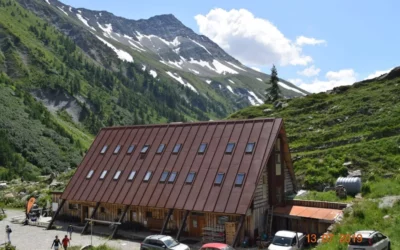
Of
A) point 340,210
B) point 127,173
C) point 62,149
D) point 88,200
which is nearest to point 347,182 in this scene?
point 340,210

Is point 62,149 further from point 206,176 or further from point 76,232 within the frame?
point 206,176

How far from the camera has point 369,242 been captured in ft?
76.9

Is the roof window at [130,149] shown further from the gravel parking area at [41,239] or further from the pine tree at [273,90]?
the pine tree at [273,90]

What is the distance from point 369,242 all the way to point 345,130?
140 feet

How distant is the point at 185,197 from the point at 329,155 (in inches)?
1023

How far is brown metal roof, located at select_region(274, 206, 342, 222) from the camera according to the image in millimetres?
32875

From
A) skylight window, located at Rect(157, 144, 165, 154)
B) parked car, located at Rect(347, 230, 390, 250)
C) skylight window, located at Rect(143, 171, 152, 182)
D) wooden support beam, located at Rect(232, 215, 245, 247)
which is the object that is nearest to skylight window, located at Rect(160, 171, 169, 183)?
skylight window, located at Rect(143, 171, 152, 182)

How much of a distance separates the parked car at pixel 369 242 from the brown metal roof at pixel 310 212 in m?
7.46

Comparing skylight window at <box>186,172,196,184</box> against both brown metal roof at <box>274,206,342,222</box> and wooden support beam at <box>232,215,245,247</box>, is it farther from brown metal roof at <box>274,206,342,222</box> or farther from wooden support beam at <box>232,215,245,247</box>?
brown metal roof at <box>274,206,342,222</box>

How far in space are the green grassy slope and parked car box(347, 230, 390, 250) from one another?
2120 cm

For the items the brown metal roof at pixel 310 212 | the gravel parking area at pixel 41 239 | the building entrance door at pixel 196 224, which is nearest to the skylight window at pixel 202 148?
the building entrance door at pixel 196 224

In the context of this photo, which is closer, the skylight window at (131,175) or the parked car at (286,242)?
the parked car at (286,242)

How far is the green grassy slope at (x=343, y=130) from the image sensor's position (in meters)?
49.2

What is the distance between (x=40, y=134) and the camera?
407ft
